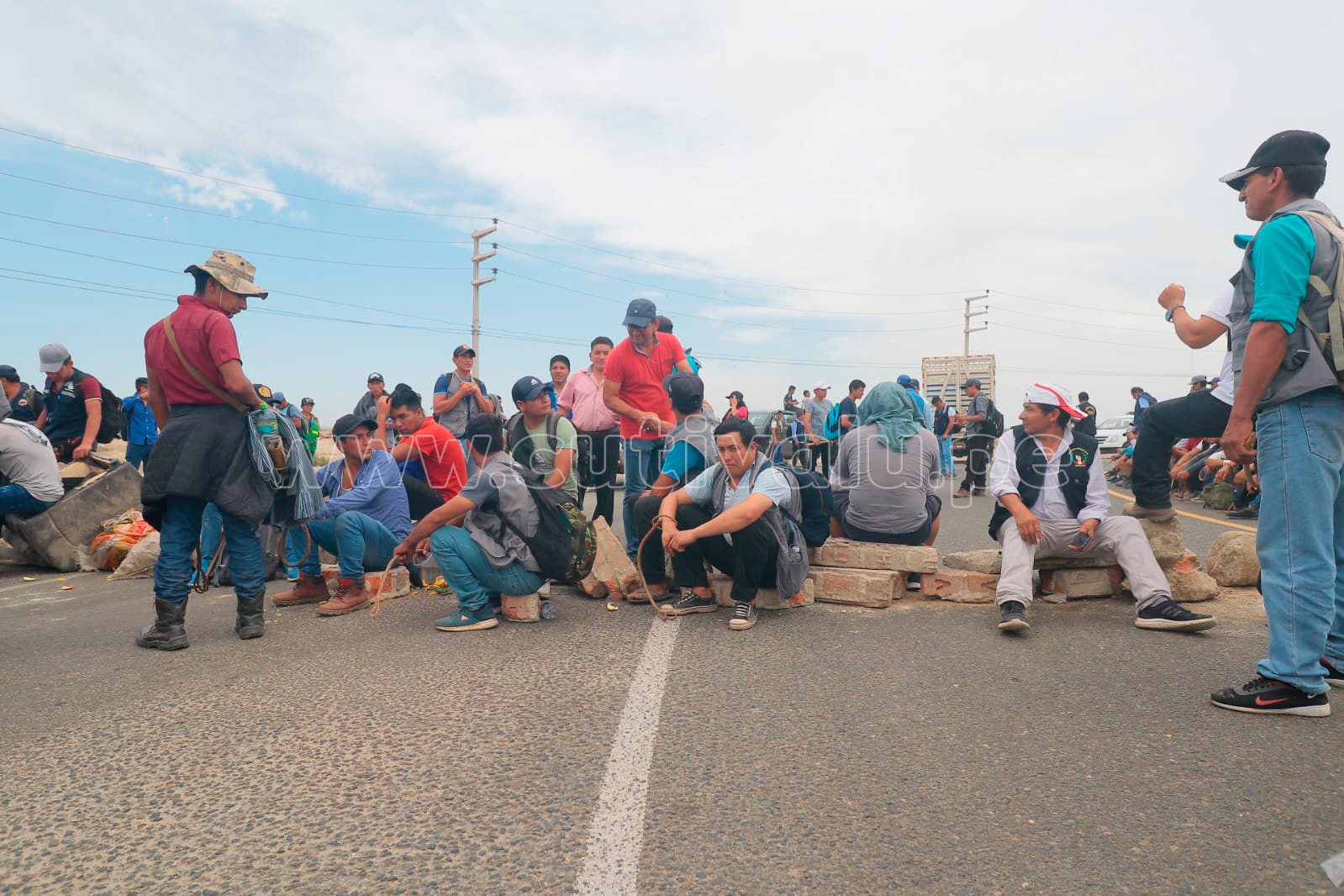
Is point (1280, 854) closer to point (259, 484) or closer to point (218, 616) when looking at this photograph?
point (259, 484)

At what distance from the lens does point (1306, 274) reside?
3.06 m

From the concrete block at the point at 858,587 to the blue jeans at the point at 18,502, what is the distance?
673 centimetres

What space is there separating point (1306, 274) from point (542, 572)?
4.07 m

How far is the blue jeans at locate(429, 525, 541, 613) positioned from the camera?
4852 millimetres

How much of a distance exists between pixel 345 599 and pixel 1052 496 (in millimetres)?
4678

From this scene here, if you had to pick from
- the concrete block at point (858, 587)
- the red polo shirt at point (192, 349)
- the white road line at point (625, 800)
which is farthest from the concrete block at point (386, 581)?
the concrete block at point (858, 587)

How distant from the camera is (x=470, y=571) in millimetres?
4902

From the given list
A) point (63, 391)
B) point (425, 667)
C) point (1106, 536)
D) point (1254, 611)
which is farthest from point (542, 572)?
point (63, 391)

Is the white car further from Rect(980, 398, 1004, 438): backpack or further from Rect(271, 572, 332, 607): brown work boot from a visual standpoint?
Rect(271, 572, 332, 607): brown work boot

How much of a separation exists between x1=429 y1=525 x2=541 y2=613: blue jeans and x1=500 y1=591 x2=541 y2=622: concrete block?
55mm

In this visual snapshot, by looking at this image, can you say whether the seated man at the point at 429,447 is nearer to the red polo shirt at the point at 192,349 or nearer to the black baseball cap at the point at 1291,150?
the red polo shirt at the point at 192,349

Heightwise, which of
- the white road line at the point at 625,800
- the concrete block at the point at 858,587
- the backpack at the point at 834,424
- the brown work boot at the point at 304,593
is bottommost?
the brown work boot at the point at 304,593

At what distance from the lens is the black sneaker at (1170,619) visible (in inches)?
172

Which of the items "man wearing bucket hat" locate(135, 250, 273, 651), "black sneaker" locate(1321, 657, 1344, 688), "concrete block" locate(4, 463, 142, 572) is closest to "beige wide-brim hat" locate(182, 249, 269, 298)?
"man wearing bucket hat" locate(135, 250, 273, 651)
